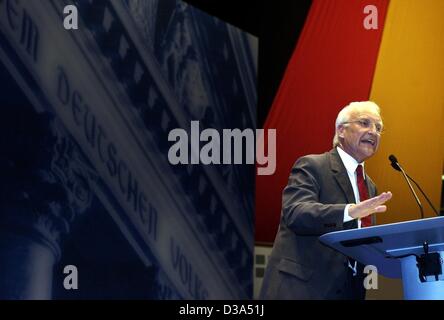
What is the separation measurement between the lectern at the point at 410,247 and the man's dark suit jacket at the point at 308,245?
26cm

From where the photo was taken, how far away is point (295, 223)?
106 inches

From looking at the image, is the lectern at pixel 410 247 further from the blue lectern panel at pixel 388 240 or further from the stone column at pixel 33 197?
the stone column at pixel 33 197

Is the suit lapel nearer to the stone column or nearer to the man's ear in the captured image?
the man's ear

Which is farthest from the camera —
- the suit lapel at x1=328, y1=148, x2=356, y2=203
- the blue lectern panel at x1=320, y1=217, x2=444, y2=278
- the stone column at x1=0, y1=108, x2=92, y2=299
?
the stone column at x1=0, y1=108, x2=92, y2=299

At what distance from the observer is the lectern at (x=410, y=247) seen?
7.18 ft

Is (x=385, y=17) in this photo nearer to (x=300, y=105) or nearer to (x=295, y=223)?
(x=300, y=105)

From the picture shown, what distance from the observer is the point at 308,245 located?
2.90 meters

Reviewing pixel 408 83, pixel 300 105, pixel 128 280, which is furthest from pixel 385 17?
pixel 128 280

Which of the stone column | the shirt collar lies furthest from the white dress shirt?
the stone column

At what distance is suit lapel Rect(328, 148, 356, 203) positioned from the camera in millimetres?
2932

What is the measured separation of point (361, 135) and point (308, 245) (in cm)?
55

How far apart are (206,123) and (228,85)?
387 millimetres
